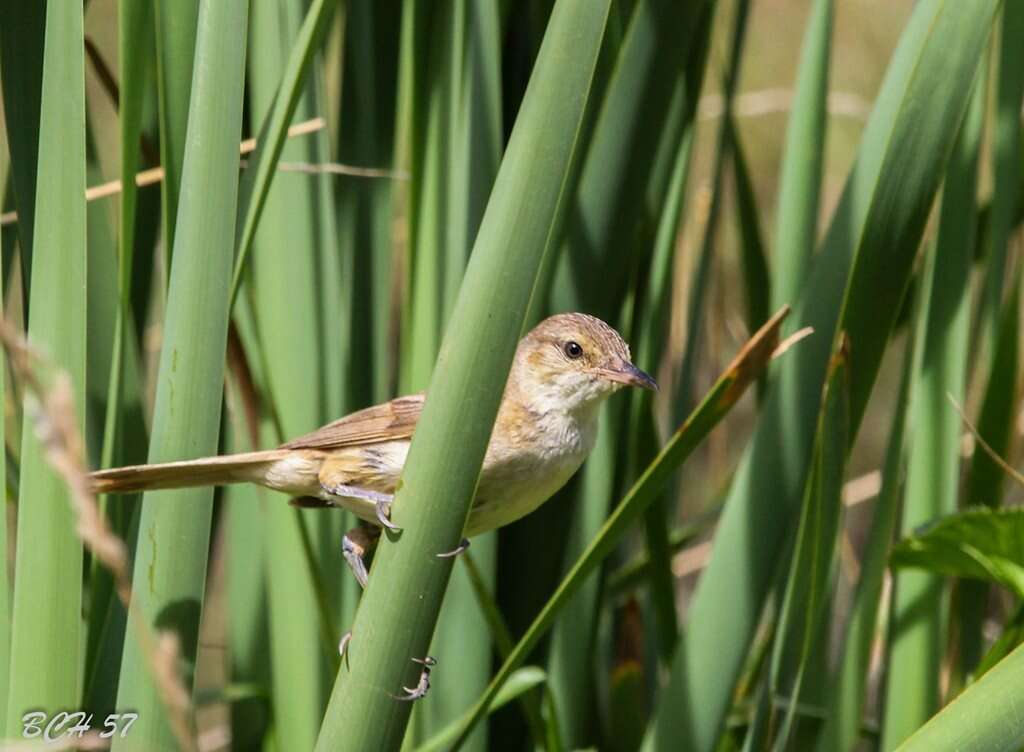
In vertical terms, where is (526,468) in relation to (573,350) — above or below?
below

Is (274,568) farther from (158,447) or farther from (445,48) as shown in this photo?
(445,48)

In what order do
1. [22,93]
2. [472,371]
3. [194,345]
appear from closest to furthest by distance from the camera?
[472,371] < [194,345] < [22,93]

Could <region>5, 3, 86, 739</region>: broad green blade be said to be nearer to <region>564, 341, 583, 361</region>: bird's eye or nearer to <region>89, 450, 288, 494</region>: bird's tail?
<region>89, 450, 288, 494</region>: bird's tail

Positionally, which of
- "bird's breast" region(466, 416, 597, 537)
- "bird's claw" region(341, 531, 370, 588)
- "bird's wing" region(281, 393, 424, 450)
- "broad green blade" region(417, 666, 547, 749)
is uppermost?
"bird's wing" region(281, 393, 424, 450)

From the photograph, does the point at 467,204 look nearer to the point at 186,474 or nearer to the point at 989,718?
the point at 186,474

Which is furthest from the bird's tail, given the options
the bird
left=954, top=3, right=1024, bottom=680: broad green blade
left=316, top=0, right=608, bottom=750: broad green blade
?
left=954, top=3, right=1024, bottom=680: broad green blade

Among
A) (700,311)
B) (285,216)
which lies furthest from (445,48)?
(700,311)

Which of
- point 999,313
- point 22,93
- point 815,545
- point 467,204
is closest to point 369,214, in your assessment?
point 467,204
